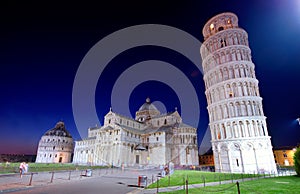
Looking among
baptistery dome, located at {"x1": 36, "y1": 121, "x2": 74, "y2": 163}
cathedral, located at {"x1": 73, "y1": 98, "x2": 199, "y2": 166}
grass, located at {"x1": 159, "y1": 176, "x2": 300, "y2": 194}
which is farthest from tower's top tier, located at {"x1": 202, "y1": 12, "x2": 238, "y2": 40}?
baptistery dome, located at {"x1": 36, "y1": 121, "x2": 74, "y2": 163}

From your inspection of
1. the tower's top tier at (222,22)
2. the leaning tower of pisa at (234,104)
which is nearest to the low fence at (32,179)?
the leaning tower of pisa at (234,104)

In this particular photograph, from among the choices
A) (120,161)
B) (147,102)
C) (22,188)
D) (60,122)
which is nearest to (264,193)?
(22,188)

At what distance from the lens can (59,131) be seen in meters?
93.6

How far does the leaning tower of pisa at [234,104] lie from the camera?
92.4 feet

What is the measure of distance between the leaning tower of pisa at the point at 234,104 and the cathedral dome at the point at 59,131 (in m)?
89.5

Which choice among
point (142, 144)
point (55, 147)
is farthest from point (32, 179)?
point (55, 147)

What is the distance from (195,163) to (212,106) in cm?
2872

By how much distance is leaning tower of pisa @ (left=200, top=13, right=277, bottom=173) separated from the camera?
28.2 meters

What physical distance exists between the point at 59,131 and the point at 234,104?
9586 centimetres

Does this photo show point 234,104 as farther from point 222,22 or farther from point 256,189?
point 256,189

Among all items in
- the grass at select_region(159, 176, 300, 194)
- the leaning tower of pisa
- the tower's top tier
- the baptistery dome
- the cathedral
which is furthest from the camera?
the baptistery dome

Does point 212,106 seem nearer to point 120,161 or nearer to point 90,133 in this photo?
point 120,161

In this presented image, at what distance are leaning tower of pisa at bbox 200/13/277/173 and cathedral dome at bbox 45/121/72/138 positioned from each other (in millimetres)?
89485

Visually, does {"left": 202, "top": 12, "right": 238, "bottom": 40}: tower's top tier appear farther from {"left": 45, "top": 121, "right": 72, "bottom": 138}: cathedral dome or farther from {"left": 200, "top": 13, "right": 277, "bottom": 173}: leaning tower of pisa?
{"left": 45, "top": 121, "right": 72, "bottom": 138}: cathedral dome
